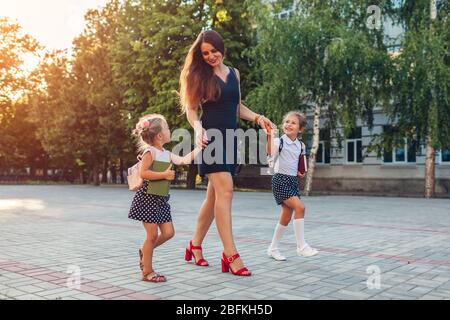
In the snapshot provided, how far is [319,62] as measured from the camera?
19.2 metres

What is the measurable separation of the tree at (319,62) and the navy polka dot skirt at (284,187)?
13299mm

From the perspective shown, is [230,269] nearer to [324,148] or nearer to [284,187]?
[284,187]

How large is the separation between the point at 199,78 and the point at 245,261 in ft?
6.93

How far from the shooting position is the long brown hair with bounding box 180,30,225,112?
15.7ft

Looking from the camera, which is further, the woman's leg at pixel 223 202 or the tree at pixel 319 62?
the tree at pixel 319 62

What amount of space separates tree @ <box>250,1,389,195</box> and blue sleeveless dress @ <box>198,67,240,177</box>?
46.2ft

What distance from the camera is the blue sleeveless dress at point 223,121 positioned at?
4.80 metres

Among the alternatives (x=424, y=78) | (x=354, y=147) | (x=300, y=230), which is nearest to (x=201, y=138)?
(x=300, y=230)

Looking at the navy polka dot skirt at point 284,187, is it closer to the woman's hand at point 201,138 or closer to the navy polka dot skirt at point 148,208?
the woman's hand at point 201,138

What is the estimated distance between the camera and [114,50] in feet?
90.1

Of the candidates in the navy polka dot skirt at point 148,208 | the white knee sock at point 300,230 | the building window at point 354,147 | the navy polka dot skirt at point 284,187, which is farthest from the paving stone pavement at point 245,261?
the building window at point 354,147

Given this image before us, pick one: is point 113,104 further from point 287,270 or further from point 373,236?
point 287,270

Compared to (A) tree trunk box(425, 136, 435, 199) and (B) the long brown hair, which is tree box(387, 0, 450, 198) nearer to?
(A) tree trunk box(425, 136, 435, 199)

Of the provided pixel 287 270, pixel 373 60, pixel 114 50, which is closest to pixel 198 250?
pixel 287 270
